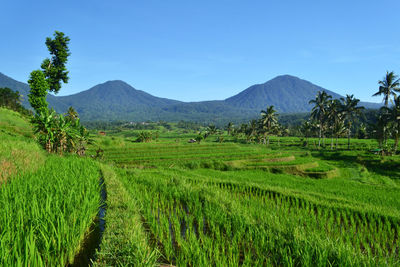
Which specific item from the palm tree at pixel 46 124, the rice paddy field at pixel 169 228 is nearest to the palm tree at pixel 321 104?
the rice paddy field at pixel 169 228

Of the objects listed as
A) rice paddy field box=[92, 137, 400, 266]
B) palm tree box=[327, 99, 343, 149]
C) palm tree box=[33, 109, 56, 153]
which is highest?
palm tree box=[327, 99, 343, 149]

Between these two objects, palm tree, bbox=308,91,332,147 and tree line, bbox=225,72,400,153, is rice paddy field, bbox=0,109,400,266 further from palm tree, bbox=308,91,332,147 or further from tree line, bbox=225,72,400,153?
palm tree, bbox=308,91,332,147

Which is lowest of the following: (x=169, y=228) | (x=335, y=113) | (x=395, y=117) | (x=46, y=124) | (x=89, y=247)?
(x=169, y=228)

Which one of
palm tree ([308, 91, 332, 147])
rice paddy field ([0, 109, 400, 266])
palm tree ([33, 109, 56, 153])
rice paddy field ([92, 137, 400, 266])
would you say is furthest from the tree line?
palm tree ([33, 109, 56, 153])

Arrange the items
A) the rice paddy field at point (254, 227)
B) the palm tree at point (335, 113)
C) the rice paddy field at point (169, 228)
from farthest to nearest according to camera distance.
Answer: the palm tree at point (335, 113) < the rice paddy field at point (254, 227) < the rice paddy field at point (169, 228)

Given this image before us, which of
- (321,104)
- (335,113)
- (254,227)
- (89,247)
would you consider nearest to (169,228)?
(89,247)

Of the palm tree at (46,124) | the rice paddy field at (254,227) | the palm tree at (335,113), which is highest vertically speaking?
the palm tree at (335,113)

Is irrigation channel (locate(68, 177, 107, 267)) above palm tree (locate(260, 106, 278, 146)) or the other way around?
the other way around

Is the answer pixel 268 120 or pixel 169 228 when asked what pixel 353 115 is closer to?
pixel 268 120

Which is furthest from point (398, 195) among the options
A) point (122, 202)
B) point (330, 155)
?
point (330, 155)

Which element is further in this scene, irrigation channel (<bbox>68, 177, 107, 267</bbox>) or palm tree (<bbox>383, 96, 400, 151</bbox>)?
palm tree (<bbox>383, 96, 400, 151</bbox>)

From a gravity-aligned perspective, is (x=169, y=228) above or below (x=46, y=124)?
below

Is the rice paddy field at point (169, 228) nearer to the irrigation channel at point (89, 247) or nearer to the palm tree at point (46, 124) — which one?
the irrigation channel at point (89, 247)

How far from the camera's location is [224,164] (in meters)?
27.7
